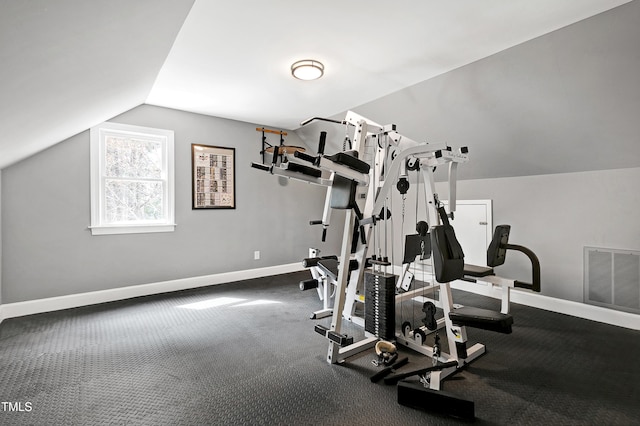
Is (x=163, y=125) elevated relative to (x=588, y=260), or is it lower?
elevated

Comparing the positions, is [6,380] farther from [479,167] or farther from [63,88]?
[479,167]

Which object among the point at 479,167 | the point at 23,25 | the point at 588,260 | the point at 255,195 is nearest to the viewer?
the point at 23,25

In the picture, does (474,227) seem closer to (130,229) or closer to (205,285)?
(205,285)

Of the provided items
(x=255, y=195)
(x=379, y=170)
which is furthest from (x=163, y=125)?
(x=379, y=170)

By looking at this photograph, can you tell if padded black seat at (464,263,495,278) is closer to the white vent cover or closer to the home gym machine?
the home gym machine

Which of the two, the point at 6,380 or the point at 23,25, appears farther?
the point at 6,380

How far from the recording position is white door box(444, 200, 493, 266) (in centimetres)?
378

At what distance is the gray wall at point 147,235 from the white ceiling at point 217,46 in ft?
1.29

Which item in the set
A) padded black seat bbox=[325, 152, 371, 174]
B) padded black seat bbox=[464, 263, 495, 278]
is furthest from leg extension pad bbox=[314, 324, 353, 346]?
padded black seat bbox=[464, 263, 495, 278]

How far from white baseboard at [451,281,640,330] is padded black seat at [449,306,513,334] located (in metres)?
1.78

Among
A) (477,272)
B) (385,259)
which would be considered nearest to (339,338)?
(385,259)

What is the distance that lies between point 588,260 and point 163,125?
16.1ft

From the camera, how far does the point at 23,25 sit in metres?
1.07

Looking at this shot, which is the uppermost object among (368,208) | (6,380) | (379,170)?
(379,170)
